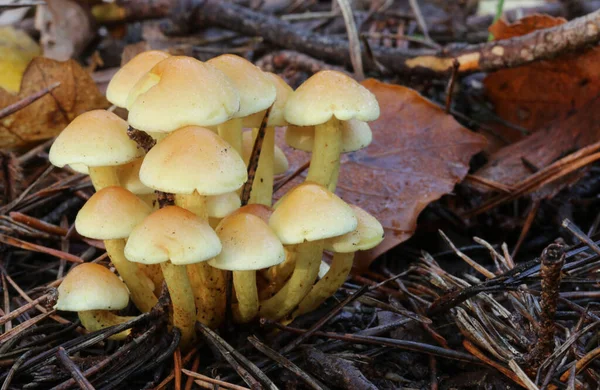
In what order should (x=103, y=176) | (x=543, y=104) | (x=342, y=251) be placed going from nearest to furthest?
1. (x=342, y=251)
2. (x=103, y=176)
3. (x=543, y=104)

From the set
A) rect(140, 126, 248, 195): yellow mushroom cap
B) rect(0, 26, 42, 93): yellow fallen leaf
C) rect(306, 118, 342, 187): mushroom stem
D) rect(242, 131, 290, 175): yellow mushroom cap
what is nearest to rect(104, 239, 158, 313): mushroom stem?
rect(140, 126, 248, 195): yellow mushroom cap

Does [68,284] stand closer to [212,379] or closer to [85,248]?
[212,379]

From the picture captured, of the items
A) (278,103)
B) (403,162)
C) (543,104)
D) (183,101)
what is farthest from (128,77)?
(543,104)

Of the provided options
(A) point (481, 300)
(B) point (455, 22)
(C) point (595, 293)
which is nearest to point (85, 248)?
(A) point (481, 300)

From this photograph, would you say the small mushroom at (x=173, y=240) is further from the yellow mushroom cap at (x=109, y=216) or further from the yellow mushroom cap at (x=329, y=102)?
the yellow mushroom cap at (x=329, y=102)

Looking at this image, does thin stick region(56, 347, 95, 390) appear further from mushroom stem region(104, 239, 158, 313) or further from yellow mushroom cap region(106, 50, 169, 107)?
yellow mushroom cap region(106, 50, 169, 107)

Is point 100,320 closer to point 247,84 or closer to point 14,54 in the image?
point 247,84
